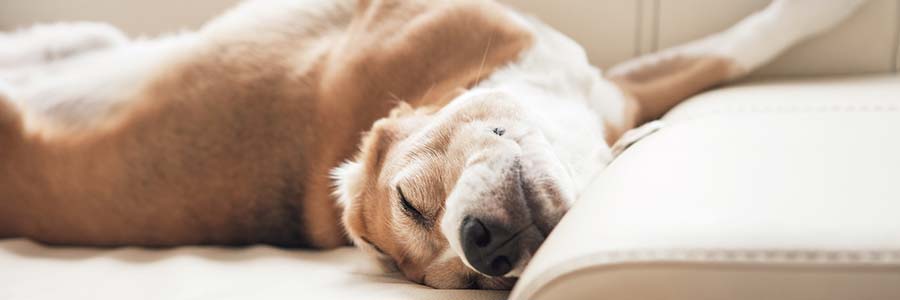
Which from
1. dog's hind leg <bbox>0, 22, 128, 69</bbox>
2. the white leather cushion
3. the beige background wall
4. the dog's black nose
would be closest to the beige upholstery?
the beige background wall

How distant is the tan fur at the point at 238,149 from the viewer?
1.53 meters

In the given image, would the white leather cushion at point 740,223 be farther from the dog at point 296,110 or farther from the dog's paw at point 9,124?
the dog's paw at point 9,124

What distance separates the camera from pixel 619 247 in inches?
27.4

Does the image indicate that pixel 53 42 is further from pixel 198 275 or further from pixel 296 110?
pixel 198 275

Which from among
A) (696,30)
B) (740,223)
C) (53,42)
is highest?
(53,42)

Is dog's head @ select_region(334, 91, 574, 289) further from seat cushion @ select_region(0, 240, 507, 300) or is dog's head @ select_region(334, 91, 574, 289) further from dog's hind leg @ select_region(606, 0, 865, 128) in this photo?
dog's hind leg @ select_region(606, 0, 865, 128)

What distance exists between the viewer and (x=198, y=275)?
1288 mm

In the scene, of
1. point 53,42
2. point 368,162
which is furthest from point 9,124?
point 368,162

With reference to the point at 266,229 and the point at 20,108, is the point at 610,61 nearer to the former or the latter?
the point at 266,229

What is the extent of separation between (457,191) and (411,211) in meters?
0.13

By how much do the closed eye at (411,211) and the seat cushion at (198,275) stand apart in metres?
0.09

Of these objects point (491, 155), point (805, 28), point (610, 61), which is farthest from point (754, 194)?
point (610, 61)

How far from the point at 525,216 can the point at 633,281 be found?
1.14 feet

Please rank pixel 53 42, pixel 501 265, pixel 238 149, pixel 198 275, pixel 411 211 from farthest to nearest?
pixel 53 42
pixel 238 149
pixel 198 275
pixel 411 211
pixel 501 265
